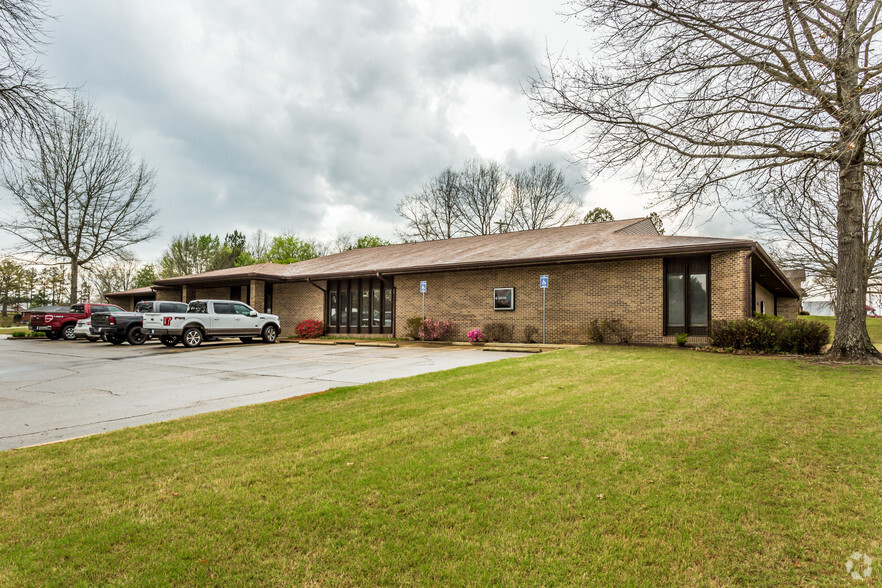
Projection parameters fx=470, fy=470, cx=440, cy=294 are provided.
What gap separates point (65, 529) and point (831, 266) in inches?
1468

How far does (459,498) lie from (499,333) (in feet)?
50.6

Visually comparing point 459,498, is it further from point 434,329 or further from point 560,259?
point 434,329

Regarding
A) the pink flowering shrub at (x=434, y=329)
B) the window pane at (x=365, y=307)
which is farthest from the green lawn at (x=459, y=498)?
the window pane at (x=365, y=307)

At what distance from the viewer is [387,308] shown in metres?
23.2

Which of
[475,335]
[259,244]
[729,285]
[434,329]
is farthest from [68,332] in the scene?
[259,244]

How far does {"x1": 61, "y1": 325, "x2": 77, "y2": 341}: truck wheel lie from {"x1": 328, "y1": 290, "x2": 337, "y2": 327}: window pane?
1454 centimetres

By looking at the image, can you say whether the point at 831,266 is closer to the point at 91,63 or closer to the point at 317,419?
the point at 317,419

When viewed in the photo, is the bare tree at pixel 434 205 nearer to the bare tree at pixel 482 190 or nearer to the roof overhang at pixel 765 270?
A: the bare tree at pixel 482 190

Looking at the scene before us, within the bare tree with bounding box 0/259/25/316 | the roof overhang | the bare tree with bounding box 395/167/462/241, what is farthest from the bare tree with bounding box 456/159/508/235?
the bare tree with bounding box 0/259/25/316

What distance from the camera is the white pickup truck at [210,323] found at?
18547mm

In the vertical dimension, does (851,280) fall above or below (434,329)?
above

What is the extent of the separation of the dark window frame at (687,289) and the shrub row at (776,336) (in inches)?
65.7

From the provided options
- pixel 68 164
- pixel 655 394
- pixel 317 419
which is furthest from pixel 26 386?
pixel 68 164

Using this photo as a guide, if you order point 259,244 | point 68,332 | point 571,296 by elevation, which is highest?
point 259,244
